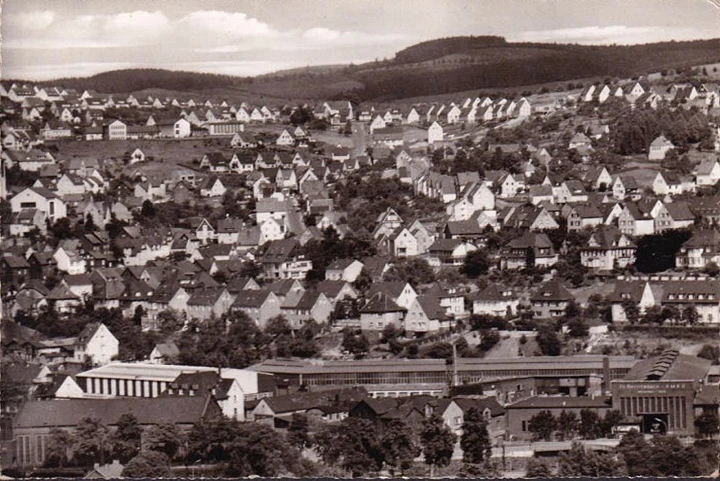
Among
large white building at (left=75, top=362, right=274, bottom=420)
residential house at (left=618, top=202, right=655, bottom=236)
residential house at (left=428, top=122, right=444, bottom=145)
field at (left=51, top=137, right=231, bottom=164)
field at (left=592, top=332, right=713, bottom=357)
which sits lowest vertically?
large white building at (left=75, top=362, right=274, bottom=420)

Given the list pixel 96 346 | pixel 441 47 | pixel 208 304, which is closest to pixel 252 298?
pixel 208 304

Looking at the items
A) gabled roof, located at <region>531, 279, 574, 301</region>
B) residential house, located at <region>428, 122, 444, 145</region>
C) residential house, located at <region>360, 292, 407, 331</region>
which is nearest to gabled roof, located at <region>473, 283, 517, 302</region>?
gabled roof, located at <region>531, 279, 574, 301</region>

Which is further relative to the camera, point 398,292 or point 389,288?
point 389,288

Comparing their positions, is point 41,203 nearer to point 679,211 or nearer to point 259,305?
point 259,305

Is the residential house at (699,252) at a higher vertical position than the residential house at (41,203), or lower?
lower

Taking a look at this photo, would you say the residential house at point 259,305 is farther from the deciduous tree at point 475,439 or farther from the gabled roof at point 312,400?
the deciduous tree at point 475,439

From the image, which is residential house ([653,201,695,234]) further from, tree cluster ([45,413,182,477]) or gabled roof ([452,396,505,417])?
tree cluster ([45,413,182,477])

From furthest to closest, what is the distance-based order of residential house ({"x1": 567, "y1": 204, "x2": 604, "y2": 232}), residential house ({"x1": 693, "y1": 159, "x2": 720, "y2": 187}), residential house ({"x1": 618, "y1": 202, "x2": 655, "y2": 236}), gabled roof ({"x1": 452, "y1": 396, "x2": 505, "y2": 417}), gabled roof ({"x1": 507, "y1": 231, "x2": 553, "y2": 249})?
residential house ({"x1": 693, "y1": 159, "x2": 720, "y2": 187}) < residential house ({"x1": 567, "y1": 204, "x2": 604, "y2": 232}) < residential house ({"x1": 618, "y1": 202, "x2": 655, "y2": 236}) < gabled roof ({"x1": 507, "y1": 231, "x2": 553, "y2": 249}) < gabled roof ({"x1": 452, "y1": 396, "x2": 505, "y2": 417})

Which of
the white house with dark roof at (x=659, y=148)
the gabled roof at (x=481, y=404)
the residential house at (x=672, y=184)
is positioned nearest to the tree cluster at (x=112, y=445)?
the gabled roof at (x=481, y=404)
